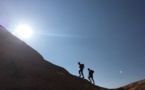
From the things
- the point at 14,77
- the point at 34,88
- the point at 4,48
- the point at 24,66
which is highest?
the point at 4,48

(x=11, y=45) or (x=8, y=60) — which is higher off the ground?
(x=11, y=45)

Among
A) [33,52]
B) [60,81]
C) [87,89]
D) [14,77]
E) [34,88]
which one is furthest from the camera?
[33,52]

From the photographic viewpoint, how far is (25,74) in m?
22.3

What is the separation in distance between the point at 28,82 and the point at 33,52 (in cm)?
999

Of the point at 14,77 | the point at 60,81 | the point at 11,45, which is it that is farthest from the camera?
the point at 11,45

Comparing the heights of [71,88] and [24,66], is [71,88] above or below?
below

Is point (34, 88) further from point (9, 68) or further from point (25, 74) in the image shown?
point (9, 68)

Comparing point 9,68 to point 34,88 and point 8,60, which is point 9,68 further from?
point 34,88

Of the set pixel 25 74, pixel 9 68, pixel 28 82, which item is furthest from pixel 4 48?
pixel 28 82

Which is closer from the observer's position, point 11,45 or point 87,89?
point 87,89

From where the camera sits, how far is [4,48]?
26.3 meters

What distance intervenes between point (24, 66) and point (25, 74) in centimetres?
176

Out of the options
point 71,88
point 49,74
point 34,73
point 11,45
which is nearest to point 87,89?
point 71,88

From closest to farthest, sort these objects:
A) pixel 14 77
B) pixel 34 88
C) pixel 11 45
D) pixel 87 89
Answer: pixel 34 88 < pixel 14 77 < pixel 87 89 < pixel 11 45
